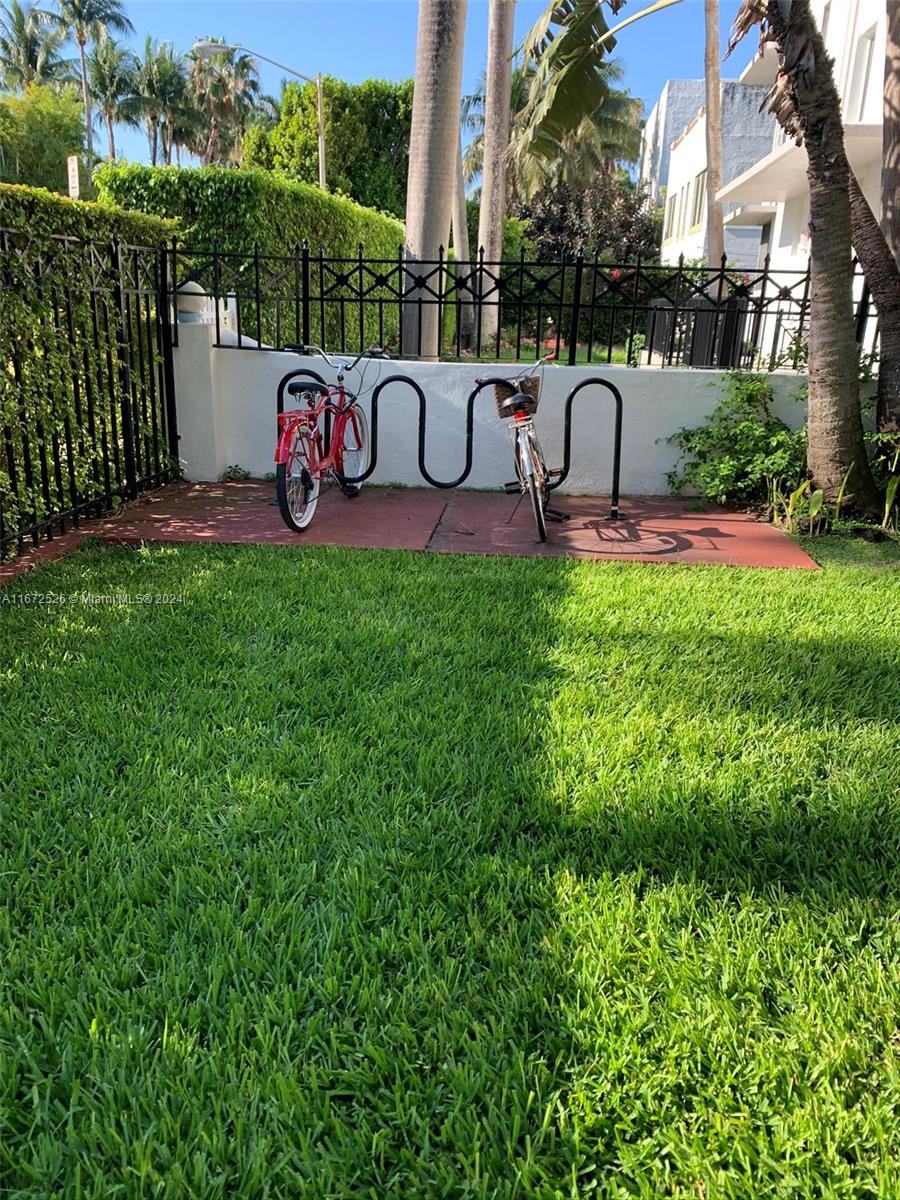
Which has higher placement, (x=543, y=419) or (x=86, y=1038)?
(x=543, y=419)

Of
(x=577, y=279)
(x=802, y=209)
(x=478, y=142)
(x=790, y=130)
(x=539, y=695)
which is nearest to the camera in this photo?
(x=539, y=695)

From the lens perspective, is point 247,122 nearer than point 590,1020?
No

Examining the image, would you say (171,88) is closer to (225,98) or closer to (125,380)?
(225,98)

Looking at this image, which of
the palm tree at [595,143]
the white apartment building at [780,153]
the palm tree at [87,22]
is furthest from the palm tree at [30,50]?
the white apartment building at [780,153]

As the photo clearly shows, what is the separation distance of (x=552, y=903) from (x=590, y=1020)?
15.7 inches

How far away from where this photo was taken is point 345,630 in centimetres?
416

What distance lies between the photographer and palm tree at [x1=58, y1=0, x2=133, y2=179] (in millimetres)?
56875

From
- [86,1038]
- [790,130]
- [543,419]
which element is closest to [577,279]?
[543,419]

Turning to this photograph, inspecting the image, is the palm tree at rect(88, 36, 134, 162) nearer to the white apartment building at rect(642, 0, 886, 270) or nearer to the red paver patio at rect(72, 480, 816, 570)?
the white apartment building at rect(642, 0, 886, 270)

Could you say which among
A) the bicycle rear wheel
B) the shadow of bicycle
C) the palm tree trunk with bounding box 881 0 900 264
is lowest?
the shadow of bicycle

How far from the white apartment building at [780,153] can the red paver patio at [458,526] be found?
6.55m

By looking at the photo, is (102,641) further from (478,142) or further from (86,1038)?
(478,142)

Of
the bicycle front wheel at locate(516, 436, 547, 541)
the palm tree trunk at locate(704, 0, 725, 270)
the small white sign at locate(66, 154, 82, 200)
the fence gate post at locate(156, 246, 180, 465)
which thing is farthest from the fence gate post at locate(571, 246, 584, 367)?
the palm tree trunk at locate(704, 0, 725, 270)

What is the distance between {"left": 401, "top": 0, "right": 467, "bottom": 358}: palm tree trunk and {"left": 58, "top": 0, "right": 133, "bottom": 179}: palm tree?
2374 inches
